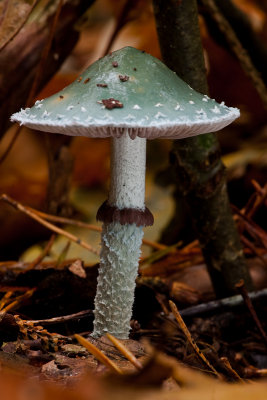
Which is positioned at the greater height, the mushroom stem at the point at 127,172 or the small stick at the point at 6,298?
the mushroom stem at the point at 127,172

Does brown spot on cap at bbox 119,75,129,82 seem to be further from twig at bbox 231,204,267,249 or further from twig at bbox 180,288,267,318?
twig at bbox 231,204,267,249

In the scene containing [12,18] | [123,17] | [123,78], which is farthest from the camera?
[123,17]

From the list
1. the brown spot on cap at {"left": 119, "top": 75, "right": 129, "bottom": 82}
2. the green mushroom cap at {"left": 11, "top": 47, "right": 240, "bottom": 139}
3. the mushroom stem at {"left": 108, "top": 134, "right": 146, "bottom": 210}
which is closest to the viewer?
the green mushroom cap at {"left": 11, "top": 47, "right": 240, "bottom": 139}

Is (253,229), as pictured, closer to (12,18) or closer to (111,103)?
(111,103)

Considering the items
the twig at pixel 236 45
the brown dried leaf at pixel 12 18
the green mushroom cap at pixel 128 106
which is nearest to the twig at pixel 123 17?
the twig at pixel 236 45

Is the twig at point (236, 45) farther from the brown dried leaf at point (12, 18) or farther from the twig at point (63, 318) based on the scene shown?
the twig at point (63, 318)

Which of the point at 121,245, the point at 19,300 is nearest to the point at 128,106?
the point at 121,245

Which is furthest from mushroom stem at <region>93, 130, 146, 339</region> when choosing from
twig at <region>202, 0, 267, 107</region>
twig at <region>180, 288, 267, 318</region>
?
twig at <region>202, 0, 267, 107</region>
